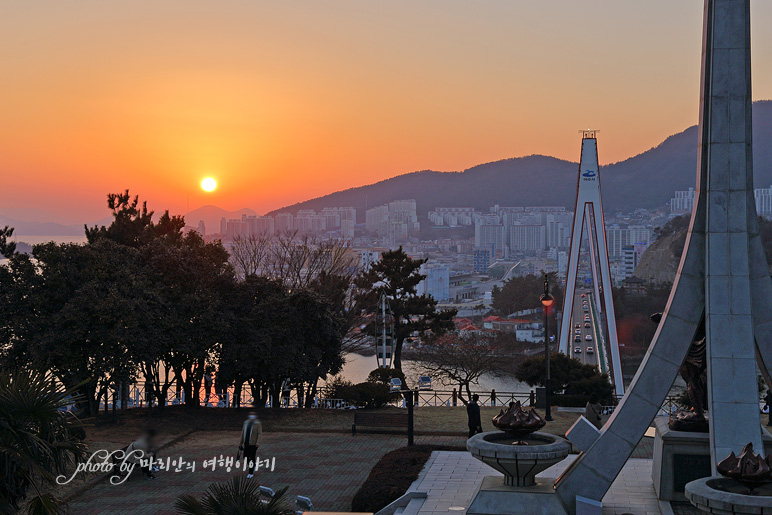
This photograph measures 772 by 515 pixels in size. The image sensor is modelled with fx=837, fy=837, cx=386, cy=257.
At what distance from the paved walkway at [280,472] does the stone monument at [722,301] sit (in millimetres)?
4677

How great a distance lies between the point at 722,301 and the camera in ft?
39.3

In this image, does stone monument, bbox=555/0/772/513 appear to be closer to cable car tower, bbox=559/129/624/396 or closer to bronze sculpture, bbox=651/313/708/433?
bronze sculpture, bbox=651/313/708/433

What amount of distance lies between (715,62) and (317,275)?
108ft

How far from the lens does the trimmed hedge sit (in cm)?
1371

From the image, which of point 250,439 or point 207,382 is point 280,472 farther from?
point 207,382

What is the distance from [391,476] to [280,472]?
2.72 meters

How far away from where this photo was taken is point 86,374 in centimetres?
2114

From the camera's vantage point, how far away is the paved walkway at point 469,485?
1267 centimetres

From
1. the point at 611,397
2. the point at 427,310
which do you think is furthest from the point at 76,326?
the point at 427,310

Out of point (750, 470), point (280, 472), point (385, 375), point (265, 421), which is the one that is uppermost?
point (750, 470)

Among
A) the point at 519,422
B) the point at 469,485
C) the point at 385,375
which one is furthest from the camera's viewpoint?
the point at 385,375

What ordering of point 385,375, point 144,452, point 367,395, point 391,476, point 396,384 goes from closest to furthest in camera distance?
point 391,476 → point 144,452 → point 367,395 → point 396,384 → point 385,375

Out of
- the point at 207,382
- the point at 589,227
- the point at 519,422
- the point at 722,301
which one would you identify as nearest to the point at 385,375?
the point at 207,382

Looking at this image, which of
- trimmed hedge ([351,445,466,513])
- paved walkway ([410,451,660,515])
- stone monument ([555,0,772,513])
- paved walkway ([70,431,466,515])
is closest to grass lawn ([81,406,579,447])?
paved walkway ([70,431,466,515])
